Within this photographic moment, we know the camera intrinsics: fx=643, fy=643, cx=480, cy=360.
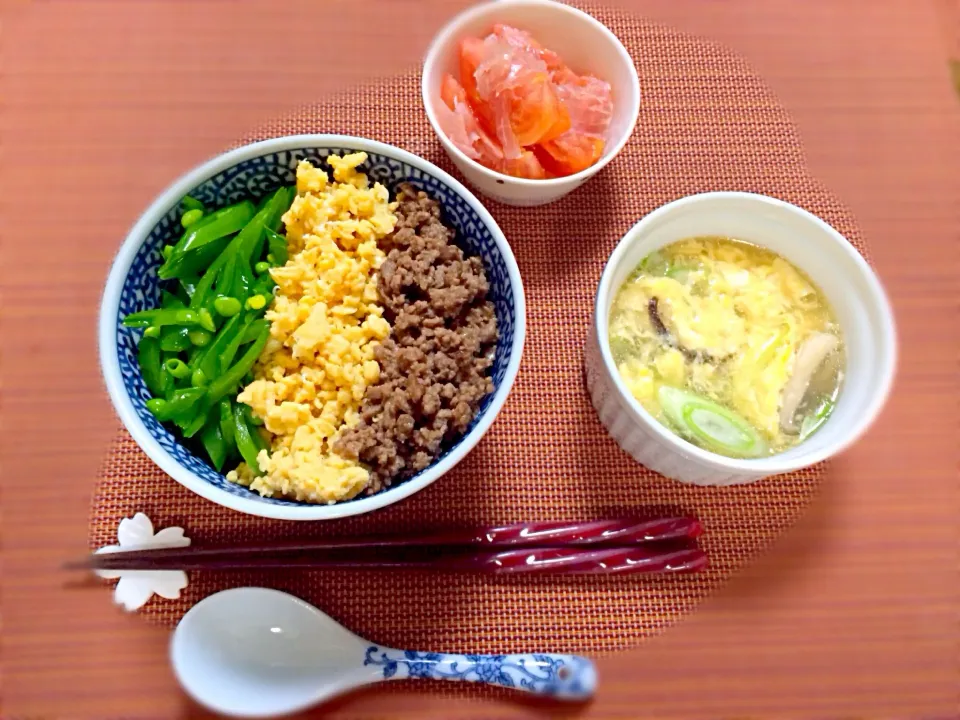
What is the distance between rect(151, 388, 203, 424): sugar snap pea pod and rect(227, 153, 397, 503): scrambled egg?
0.07 metres

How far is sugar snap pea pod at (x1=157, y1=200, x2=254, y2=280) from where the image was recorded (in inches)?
42.4

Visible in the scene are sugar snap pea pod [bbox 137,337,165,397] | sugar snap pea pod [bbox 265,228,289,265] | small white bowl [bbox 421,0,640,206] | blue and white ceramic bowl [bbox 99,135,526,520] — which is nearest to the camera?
blue and white ceramic bowl [bbox 99,135,526,520]

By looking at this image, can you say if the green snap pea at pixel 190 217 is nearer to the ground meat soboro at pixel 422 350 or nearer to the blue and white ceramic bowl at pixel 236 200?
the blue and white ceramic bowl at pixel 236 200

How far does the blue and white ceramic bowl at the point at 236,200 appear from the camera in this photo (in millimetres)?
956

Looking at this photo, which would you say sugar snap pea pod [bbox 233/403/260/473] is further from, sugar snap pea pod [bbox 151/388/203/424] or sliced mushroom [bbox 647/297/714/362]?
sliced mushroom [bbox 647/297/714/362]

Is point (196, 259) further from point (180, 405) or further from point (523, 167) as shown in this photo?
point (523, 167)

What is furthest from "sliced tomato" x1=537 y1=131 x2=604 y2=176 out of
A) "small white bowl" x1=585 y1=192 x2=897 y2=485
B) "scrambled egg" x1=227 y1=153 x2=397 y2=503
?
"scrambled egg" x1=227 y1=153 x2=397 y2=503

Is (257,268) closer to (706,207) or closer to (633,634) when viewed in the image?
(706,207)

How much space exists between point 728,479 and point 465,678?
0.57 metres

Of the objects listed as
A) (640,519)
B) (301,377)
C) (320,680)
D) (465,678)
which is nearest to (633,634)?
(640,519)


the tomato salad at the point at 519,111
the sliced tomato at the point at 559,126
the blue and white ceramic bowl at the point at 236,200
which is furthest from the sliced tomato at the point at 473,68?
the blue and white ceramic bowl at the point at 236,200

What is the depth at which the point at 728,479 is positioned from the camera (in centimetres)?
113

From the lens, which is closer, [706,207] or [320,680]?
[320,680]

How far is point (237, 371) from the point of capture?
1067mm
